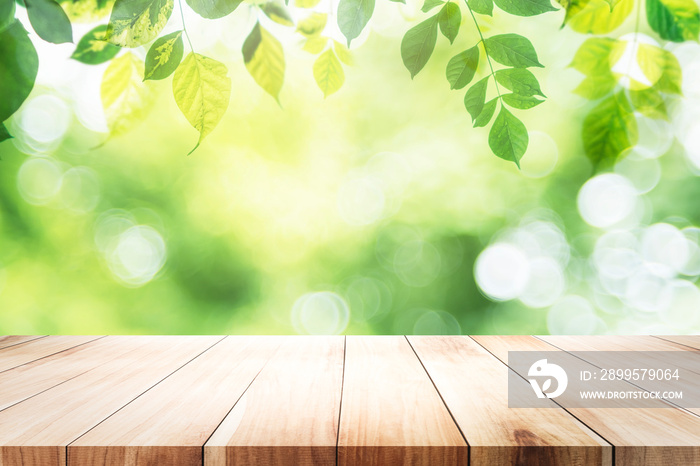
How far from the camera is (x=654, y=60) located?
0.53 m

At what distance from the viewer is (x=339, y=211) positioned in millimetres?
1653

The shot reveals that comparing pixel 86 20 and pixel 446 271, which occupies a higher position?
pixel 86 20

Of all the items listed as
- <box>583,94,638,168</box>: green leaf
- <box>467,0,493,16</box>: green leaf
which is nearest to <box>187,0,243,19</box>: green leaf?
<box>467,0,493,16</box>: green leaf

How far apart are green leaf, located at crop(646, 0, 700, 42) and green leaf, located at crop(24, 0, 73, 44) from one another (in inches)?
23.3

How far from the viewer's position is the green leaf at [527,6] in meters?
0.47

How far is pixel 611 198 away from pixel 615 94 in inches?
52.0

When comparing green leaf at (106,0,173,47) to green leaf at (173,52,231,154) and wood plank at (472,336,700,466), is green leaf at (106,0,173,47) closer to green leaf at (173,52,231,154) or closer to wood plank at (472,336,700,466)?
green leaf at (173,52,231,154)

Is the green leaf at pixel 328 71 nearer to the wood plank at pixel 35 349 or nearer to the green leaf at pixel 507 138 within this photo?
the green leaf at pixel 507 138

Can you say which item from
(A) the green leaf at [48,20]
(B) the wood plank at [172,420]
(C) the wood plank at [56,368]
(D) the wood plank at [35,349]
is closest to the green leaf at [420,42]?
(A) the green leaf at [48,20]

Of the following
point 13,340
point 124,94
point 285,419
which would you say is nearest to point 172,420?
point 285,419

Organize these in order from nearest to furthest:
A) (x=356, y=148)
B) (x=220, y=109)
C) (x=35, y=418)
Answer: (x=220, y=109)
(x=35, y=418)
(x=356, y=148)

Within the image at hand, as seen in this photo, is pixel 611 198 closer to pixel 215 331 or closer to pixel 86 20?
pixel 215 331

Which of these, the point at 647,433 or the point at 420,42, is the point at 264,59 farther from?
the point at 647,433

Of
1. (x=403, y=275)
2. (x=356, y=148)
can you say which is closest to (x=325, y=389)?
Result: (x=403, y=275)
